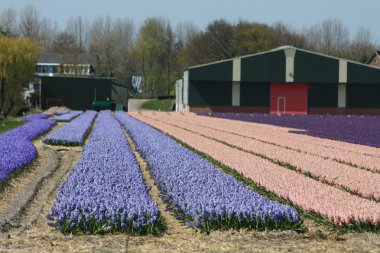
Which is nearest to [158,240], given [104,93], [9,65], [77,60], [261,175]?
[261,175]

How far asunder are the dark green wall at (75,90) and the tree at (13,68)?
266 inches

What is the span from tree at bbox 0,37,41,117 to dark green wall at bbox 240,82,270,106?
20.3m

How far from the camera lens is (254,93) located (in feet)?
186

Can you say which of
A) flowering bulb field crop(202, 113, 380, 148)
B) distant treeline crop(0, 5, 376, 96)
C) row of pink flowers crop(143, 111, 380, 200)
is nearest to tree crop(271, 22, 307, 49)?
distant treeline crop(0, 5, 376, 96)

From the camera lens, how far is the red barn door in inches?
2249

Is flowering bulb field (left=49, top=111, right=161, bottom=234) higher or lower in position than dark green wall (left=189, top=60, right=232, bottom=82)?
lower

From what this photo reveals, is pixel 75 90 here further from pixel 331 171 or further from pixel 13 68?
pixel 331 171

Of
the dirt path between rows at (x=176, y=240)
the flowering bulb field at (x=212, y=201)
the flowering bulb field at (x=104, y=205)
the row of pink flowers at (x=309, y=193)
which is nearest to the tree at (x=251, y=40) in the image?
the row of pink flowers at (x=309, y=193)

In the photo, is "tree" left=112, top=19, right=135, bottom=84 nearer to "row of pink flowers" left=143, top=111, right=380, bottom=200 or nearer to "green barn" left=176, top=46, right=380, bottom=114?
"green barn" left=176, top=46, right=380, bottom=114

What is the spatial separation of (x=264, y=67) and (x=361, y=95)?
33.4 feet

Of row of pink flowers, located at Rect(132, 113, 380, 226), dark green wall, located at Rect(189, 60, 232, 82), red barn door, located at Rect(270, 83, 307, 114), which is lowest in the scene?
row of pink flowers, located at Rect(132, 113, 380, 226)

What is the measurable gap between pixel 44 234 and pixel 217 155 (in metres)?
8.41

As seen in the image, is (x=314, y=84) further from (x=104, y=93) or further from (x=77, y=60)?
(x=77, y=60)

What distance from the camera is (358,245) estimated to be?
6098mm
